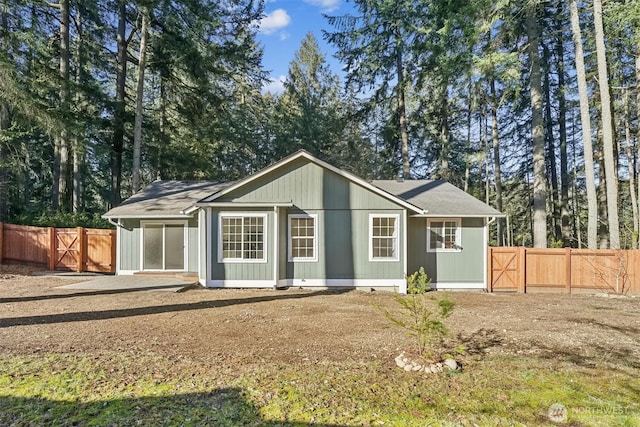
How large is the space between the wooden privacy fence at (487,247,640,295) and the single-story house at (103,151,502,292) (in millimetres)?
673

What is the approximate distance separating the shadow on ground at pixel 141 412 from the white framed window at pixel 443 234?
30.8 feet

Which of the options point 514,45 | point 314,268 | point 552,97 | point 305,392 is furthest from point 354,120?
point 305,392

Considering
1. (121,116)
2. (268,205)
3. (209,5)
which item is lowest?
(268,205)

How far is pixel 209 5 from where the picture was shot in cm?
1675

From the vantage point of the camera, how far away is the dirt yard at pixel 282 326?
5188mm

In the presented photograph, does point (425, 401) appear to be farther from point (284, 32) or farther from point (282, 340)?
point (284, 32)

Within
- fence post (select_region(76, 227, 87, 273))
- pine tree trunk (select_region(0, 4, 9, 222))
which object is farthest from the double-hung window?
pine tree trunk (select_region(0, 4, 9, 222))

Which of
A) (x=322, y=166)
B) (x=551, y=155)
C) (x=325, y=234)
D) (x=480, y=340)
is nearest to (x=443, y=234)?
(x=325, y=234)

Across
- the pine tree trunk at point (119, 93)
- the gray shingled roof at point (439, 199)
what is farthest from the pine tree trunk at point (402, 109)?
the pine tree trunk at point (119, 93)

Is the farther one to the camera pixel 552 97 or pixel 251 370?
pixel 552 97

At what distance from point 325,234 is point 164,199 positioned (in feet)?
22.4

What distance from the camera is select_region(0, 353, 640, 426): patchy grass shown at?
331 centimetres

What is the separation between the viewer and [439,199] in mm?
12703

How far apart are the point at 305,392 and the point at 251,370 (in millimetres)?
936
